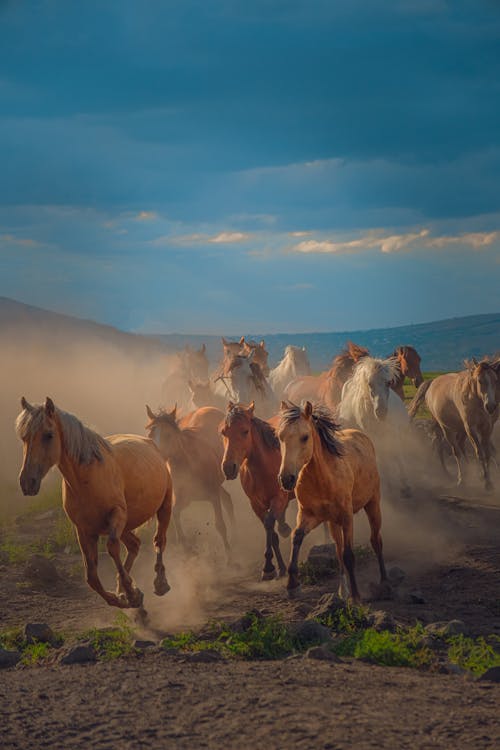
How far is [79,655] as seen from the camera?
280 inches

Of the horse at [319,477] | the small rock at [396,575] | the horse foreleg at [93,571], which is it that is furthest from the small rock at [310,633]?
the small rock at [396,575]

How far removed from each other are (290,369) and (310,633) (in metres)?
15.8

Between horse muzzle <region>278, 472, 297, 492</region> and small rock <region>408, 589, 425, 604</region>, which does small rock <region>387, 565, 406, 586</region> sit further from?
horse muzzle <region>278, 472, 297, 492</region>

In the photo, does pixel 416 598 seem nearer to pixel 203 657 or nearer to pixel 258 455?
pixel 258 455

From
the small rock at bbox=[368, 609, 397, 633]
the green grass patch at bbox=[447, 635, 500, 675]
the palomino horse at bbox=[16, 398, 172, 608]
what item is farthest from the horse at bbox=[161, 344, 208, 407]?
the green grass patch at bbox=[447, 635, 500, 675]

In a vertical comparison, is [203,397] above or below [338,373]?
below

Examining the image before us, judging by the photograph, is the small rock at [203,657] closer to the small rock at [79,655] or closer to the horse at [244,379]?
the small rock at [79,655]

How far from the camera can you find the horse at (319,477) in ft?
28.8

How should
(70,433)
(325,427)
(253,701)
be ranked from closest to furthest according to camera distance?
(253,701) → (70,433) → (325,427)

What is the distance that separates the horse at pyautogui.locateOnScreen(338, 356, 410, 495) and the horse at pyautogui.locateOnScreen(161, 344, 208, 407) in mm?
5993

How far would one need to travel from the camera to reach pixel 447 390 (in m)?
18.9

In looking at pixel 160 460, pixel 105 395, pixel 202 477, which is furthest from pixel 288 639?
pixel 105 395

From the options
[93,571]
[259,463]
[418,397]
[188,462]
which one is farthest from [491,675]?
[418,397]

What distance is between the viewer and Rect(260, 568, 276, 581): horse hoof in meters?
11.0
